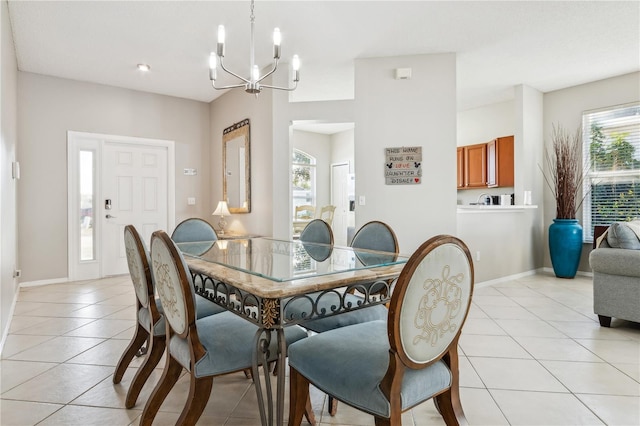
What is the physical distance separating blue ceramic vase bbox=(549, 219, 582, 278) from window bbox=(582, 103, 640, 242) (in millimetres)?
415

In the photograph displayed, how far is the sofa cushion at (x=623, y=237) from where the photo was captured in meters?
2.96

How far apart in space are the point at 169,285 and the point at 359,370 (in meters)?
0.80

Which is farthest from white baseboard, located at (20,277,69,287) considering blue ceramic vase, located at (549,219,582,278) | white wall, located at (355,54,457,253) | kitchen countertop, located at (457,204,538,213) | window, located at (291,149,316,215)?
blue ceramic vase, located at (549,219,582,278)

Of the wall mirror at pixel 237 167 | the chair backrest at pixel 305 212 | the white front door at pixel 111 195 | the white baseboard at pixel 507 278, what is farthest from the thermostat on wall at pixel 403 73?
the chair backrest at pixel 305 212

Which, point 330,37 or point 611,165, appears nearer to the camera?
point 330,37

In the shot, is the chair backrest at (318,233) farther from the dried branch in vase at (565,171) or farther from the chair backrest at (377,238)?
Result: the dried branch in vase at (565,171)

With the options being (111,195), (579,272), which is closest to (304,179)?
(111,195)

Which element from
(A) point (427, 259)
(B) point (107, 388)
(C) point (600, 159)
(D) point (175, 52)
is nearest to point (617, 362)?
(A) point (427, 259)

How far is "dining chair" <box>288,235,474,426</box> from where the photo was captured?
43.0 inches

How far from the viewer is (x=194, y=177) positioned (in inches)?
237

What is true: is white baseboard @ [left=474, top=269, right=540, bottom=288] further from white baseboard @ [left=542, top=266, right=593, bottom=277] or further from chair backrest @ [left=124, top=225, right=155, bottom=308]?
chair backrest @ [left=124, top=225, right=155, bottom=308]

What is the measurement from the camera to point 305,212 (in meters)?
8.08

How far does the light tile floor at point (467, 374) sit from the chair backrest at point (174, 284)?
633 millimetres

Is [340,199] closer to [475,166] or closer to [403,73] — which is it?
[475,166]
